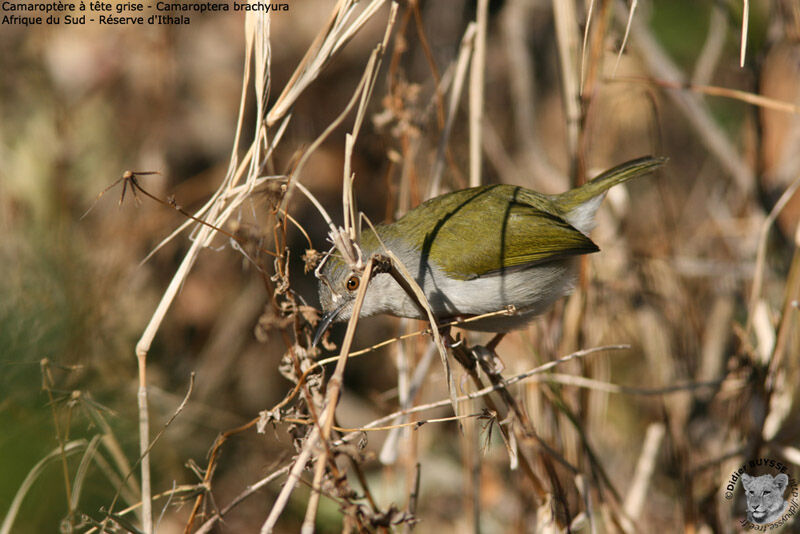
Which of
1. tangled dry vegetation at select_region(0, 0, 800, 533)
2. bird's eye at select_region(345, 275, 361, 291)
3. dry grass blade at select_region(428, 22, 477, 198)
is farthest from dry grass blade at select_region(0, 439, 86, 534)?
dry grass blade at select_region(428, 22, 477, 198)

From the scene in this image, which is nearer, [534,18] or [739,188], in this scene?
[739,188]

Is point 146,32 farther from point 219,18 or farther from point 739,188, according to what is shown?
point 739,188

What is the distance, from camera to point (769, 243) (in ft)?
12.8

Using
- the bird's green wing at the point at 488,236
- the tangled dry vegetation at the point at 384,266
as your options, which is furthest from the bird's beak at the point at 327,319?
the bird's green wing at the point at 488,236

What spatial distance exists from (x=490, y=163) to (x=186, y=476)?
9.09 ft

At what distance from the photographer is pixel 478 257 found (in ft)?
9.60

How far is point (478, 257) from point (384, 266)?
1.10 meters

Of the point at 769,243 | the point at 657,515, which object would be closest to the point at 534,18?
the point at 769,243

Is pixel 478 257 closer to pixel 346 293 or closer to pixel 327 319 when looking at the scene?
pixel 346 293

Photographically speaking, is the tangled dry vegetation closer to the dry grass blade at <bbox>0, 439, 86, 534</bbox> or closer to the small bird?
the dry grass blade at <bbox>0, 439, 86, 534</bbox>

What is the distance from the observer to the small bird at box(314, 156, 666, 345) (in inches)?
113

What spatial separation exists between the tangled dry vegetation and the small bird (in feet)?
0.64

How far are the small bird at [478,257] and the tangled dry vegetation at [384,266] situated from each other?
0.20 m

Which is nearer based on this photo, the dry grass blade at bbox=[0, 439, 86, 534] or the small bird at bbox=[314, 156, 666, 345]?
the dry grass blade at bbox=[0, 439, 86, 534]
